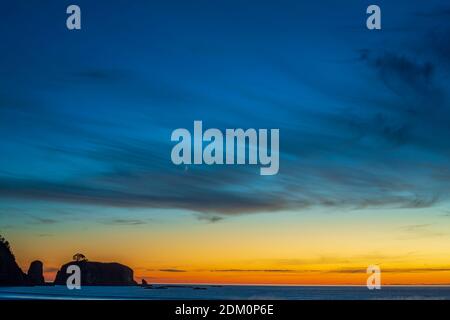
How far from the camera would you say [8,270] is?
151 m

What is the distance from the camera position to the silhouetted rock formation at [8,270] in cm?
13975

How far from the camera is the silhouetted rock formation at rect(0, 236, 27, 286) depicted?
140 metres

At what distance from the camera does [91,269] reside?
171750mm
